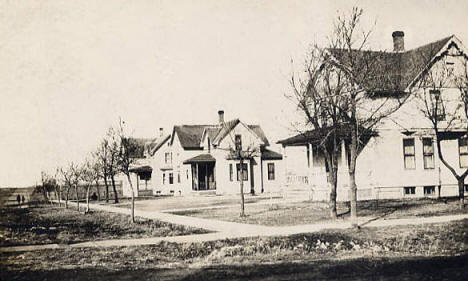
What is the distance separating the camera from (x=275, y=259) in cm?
1012

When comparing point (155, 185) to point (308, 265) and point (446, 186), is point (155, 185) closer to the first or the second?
point (446, 186)

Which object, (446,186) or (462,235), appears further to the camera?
(446,186)

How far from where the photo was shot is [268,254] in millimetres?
10672

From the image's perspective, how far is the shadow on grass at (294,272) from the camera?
8625 millimetres

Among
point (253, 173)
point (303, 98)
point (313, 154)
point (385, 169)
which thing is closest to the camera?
point (303, 98)

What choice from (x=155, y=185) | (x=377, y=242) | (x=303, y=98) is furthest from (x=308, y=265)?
(x=155, y=185)

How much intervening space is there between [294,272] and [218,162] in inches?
1274

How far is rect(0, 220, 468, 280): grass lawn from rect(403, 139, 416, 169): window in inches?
467

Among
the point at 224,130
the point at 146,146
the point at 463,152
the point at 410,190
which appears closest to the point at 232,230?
the point at 410,190

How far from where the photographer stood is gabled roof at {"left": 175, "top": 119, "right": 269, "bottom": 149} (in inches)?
1630

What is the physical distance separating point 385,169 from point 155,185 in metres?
32.5

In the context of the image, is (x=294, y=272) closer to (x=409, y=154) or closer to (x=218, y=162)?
(x=409, y=154)

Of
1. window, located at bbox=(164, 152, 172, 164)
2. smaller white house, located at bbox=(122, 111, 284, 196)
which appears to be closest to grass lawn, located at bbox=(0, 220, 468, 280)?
smaller white house, located at bbox=(122, 111, 284, 196)

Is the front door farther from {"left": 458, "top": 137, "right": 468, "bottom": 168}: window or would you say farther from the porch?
{"left": 458, "top": 137, "right": 468, "bottom": 168}: window
